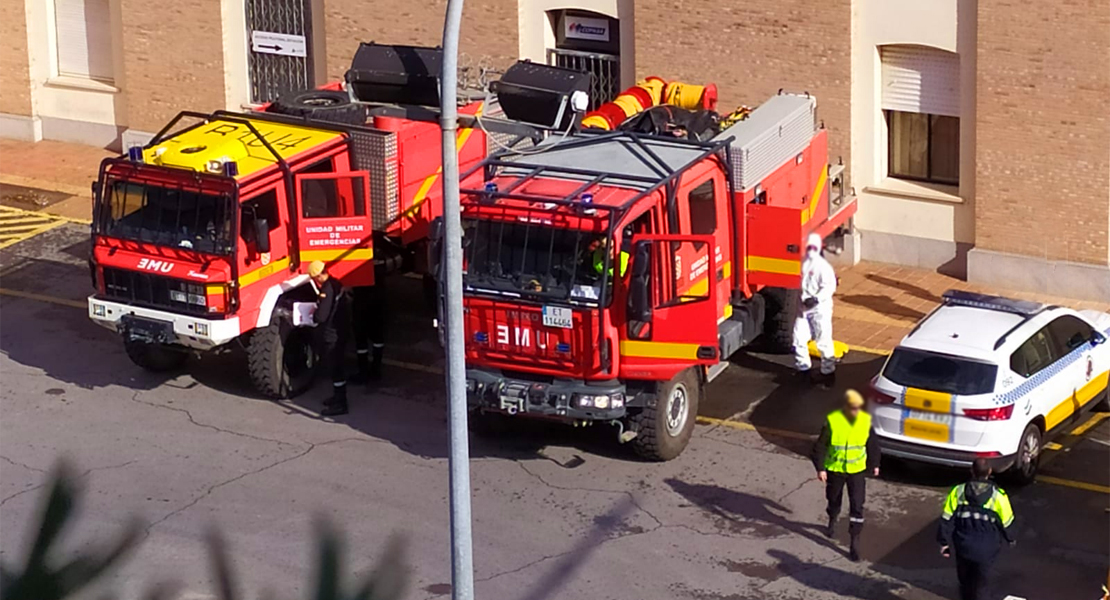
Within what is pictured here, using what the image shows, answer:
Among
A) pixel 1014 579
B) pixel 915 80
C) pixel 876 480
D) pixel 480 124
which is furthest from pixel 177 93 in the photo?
pixel 1014 579

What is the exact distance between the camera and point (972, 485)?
35.9 feet

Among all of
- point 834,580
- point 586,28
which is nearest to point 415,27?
point 586,28

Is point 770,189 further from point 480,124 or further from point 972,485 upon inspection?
point 972,485

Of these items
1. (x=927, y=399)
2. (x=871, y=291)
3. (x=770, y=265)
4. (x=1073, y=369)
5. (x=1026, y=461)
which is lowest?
(x=1026, y=461)

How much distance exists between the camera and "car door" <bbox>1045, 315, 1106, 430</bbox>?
13828 mm

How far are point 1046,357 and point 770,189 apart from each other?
300 centimetres

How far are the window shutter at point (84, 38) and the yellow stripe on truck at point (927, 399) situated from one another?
16.1 m

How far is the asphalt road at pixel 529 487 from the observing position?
1234 centimetres

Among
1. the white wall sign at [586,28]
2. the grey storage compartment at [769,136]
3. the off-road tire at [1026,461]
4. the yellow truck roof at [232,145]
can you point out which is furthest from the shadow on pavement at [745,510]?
the white wall sign at [586,28]

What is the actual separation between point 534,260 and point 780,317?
323 cm

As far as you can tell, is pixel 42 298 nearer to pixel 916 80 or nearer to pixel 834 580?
pixel 916 80

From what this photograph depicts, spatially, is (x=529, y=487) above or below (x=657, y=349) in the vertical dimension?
below

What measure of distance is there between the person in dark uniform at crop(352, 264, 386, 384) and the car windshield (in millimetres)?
5512

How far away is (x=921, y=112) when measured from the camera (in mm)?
18922
